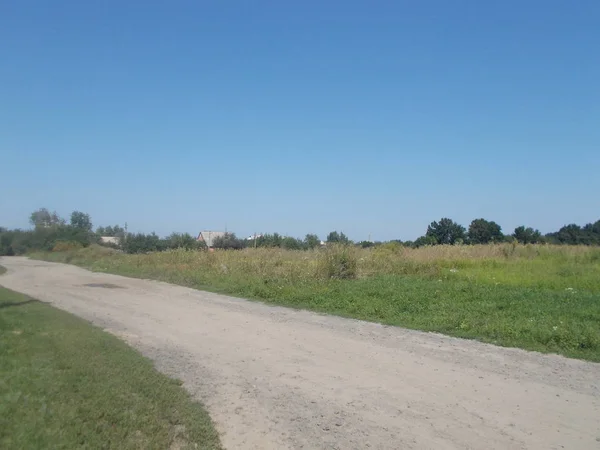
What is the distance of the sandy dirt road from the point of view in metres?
5.73

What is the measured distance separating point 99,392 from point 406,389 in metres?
4.07

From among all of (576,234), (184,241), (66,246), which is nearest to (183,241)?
(184,241)

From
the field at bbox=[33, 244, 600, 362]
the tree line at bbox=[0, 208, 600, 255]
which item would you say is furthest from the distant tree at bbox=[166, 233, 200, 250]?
the field at bbox=[33, 244, 600, 362]

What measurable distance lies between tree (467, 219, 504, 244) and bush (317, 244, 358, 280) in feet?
123

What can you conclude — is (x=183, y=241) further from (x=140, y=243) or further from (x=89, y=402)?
(x=89, y=402)

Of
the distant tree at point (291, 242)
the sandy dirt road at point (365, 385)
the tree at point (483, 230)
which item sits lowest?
the sandy dirt road at point (365, 385)

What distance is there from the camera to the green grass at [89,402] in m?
5.05

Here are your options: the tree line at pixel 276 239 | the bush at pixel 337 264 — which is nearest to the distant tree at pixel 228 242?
the tree line at pixel 276 239

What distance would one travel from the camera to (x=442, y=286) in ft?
58.0

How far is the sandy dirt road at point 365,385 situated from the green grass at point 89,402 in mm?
444

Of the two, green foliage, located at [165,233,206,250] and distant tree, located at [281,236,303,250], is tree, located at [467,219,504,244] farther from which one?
green foliage, located at [165,233,206,250]

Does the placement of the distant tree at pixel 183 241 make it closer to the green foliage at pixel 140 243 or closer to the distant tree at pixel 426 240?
the green foliage at pixel 140 243

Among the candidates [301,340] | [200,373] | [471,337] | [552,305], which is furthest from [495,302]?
[200,373]

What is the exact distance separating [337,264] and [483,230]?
131ft
